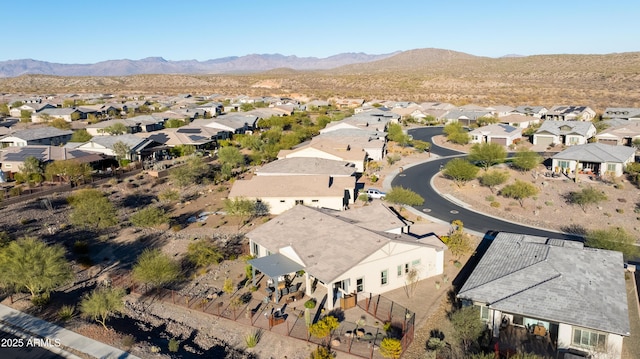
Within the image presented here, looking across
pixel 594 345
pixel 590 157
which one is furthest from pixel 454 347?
pixel 590 157

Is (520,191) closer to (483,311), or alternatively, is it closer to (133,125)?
(483,311)

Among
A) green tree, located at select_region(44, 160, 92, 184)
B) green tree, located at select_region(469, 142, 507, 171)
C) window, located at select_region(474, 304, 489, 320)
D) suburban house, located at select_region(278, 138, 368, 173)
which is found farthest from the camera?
suburban house, located at select_region(278, 138, 368, 173)

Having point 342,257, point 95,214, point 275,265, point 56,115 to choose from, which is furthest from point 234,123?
point 342,257

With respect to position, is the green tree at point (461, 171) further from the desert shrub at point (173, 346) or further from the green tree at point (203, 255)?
the desert shrub at point (173, 346)

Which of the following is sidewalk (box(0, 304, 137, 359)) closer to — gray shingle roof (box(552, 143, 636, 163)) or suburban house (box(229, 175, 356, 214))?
suburban house (box(229, 175, 356, 214))

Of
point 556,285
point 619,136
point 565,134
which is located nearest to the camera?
point 556,285

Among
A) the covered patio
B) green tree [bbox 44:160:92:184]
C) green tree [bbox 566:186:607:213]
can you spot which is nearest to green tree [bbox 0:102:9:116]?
green tree [bbox 44:160:92:184]
